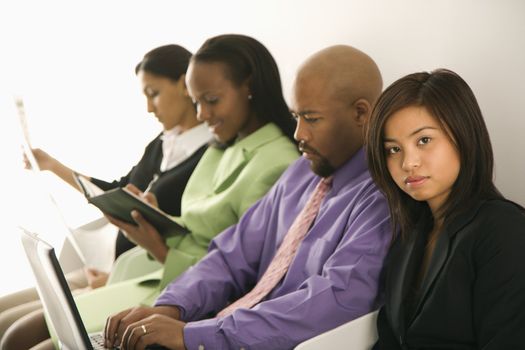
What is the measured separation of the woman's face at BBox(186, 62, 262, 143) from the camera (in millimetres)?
2439

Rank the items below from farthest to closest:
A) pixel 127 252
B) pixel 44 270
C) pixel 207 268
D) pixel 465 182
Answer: pixel 127 252 → pixel 207 268 → pixel 44 270 → pixel 465 182

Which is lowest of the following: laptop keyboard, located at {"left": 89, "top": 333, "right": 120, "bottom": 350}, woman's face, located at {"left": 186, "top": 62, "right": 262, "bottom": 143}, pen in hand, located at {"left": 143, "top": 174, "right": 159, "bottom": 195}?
laptop keyboard, located at {"left": 89, "top": 333, "right": 120, "bottom": 350}

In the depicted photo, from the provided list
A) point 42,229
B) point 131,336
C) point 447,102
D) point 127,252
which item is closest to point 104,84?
point 42,229

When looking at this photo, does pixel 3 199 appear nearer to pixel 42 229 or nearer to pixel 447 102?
pixel 42 229

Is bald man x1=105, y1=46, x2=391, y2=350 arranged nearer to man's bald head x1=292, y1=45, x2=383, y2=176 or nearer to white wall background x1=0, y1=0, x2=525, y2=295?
man's bald head x1=292, y1=45, x2=383, y2=176

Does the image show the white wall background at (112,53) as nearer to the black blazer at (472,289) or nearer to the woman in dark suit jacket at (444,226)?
the woman in dark suit jacket at (444,226)

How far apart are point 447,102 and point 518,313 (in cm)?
43

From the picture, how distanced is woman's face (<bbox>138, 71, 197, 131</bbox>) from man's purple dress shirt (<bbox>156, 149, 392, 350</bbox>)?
0.84 meters

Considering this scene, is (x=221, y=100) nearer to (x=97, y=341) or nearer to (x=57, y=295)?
(x=97, y=341)

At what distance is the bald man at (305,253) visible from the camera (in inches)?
65.7

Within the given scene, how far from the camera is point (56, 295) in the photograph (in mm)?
1559

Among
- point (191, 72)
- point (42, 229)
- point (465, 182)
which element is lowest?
point (42, 229)

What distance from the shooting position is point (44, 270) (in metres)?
1.61

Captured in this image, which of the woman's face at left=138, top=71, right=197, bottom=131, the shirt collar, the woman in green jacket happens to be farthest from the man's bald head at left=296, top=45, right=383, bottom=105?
the woman's face at left=138, top=71, right=197, bottom=131
